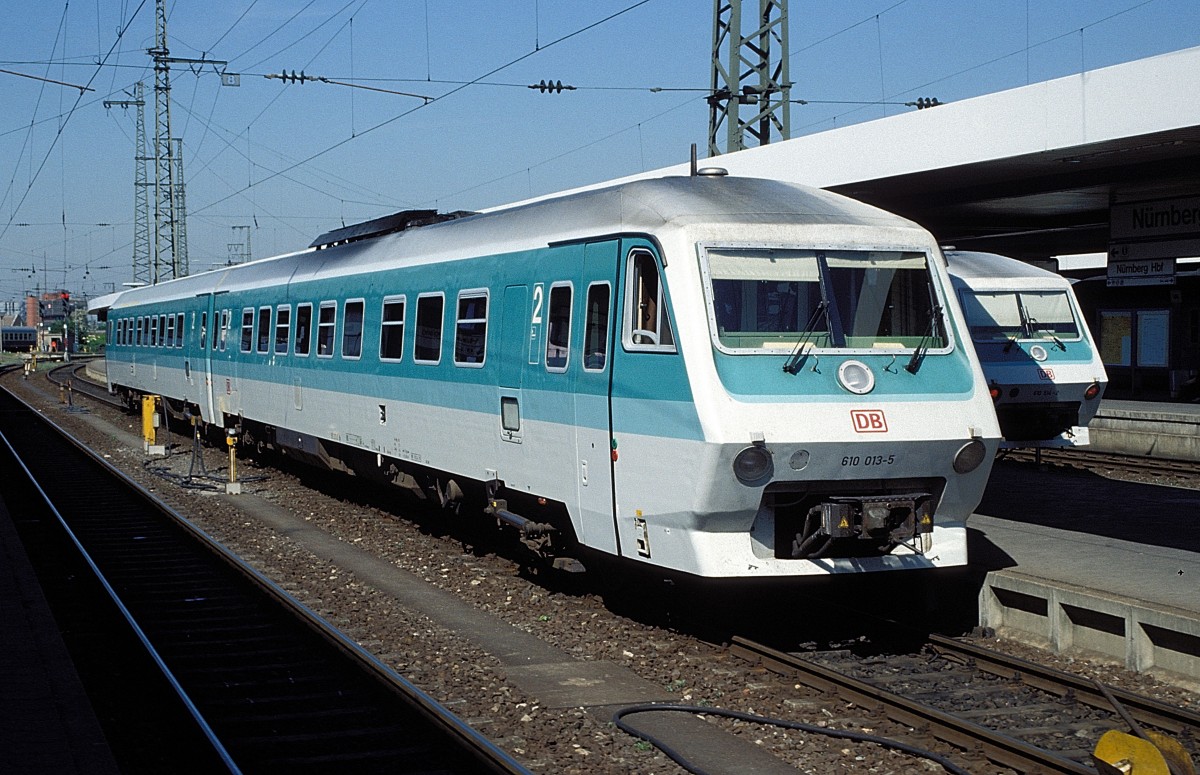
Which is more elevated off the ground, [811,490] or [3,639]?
[811,490]

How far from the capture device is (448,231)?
13.0 meters

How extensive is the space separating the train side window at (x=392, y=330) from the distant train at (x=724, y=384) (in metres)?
2.12

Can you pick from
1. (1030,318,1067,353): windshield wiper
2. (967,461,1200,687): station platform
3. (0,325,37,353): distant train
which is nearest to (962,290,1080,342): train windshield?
(1030,318,1067,353): windshield wiper

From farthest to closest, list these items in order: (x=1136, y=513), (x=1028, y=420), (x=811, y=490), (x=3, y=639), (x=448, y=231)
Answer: (x=1028, y=420)
(x=1136, y=513)
(x=448, y=231)
(x=3, y=639)
(x=811, y=490)

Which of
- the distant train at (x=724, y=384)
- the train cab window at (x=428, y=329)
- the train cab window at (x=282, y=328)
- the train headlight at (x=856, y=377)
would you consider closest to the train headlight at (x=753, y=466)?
the distant train at (x=724, y=384)

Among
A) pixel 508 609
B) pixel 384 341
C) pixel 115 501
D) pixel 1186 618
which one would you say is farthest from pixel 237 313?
pixel 1186 618

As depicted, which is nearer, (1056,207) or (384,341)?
(384,341)

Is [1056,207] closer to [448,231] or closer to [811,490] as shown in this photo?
[448,231]

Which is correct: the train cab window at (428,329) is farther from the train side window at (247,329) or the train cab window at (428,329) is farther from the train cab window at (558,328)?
the train side window at (247,329)

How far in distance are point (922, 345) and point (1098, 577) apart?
238cm

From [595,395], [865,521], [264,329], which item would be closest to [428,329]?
[595,395]

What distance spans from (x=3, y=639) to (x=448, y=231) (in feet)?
18.7

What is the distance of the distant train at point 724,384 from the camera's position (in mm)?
8414

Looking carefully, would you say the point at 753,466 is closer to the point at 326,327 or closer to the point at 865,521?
the point at 865,521
